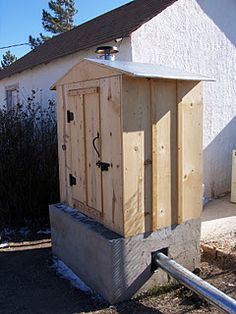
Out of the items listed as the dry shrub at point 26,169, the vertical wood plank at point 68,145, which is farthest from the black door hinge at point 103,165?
the dry shrub at point 26,169

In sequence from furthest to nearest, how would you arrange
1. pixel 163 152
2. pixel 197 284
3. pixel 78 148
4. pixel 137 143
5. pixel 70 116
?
1. pixel 70 116
2. pixel 78 148
3. pixel 163 152
4. pixel 137 143
5. pixel 197 284

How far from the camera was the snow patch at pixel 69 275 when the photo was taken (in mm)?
3976

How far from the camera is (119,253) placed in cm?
350

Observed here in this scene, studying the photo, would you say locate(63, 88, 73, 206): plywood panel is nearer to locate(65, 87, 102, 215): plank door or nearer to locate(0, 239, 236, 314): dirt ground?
locate(65, 87, 102, 215): plank door

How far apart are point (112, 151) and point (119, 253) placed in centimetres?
101

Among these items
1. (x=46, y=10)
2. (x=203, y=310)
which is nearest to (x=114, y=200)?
(x=203, y=310)

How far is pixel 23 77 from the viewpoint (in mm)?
10078

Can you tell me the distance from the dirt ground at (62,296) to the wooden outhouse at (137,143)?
0.70m

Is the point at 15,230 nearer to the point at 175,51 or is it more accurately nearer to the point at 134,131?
the point at 134,131

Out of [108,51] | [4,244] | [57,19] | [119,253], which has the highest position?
[57,19]

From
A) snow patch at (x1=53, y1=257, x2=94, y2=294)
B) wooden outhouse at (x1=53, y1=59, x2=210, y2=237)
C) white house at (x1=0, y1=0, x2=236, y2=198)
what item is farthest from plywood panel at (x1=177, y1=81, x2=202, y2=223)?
white house at (x1=0, y1=0, x2=236, y2=198)

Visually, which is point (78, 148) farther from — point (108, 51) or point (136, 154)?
point (108, 51)

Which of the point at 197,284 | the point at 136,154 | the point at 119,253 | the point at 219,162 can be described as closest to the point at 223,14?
A: the point at 219,162

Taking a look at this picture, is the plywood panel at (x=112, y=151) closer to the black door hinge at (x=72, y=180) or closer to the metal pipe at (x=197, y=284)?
the metal pipe at (x=197, y=284)
